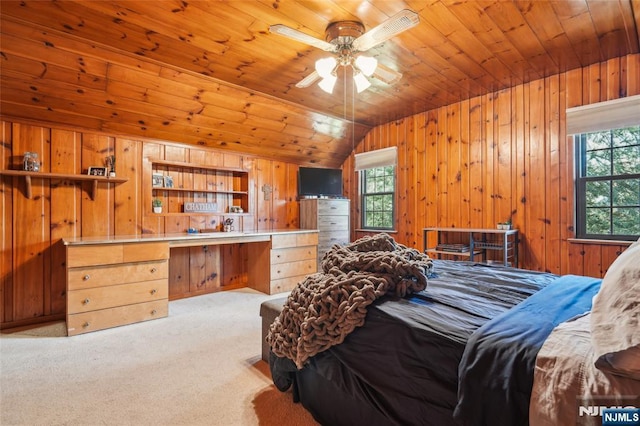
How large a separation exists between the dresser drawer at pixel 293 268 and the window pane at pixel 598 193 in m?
3.19

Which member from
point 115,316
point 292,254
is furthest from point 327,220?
point 115,316

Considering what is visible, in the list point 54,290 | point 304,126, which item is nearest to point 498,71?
point 304,126

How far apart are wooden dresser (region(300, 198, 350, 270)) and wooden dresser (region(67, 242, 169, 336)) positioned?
2.16 metres

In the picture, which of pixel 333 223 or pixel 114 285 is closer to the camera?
pixel 114 285

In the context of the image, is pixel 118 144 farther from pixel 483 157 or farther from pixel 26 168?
pixel 483 157

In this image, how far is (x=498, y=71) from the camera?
3.12 m

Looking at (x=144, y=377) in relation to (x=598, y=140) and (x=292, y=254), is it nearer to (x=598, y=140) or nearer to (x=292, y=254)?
(x=292, y=254)

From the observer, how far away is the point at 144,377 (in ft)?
6.55

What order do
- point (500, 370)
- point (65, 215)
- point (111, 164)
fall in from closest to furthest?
point (500, 370), point (65, 215), point (111, 164)

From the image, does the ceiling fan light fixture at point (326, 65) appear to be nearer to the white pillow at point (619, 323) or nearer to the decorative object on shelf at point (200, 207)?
the white pillow at point (619, 323)

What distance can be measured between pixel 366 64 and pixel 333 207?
2636 millimetres

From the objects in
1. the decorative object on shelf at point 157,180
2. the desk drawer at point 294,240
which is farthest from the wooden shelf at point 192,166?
the desk drawer at point 294,240

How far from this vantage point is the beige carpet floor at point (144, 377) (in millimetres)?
1624

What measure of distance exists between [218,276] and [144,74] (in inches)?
99.4
